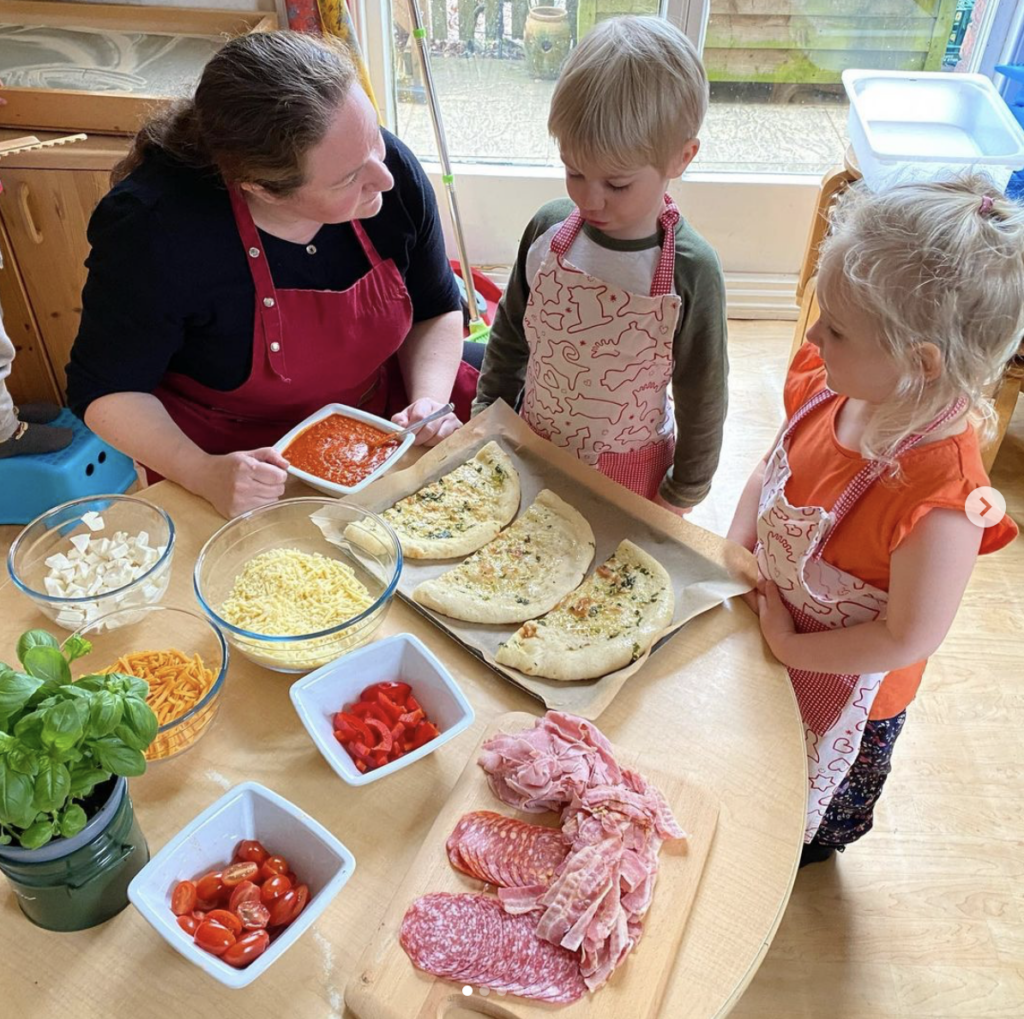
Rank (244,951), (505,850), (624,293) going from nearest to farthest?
(244,951), (505,850), (624,293)

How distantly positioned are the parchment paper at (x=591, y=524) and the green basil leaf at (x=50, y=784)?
22.4 inches

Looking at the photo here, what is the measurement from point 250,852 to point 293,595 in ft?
1.25

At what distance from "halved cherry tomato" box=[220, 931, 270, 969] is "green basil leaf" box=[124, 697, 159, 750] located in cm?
22

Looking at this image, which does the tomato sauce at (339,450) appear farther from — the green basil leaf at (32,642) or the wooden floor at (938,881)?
the wooden floor at (938,881)

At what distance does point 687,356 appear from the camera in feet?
5.01

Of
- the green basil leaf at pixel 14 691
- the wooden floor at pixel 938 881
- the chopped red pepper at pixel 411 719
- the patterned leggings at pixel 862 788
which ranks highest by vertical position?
the green basil leaf at pixel 14 691

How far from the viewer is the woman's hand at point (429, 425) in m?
1.57

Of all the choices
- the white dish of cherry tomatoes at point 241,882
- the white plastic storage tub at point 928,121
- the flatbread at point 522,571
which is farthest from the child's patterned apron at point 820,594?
the white plastic storage tub at point 928,121

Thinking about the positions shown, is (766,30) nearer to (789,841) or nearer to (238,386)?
(238,386)

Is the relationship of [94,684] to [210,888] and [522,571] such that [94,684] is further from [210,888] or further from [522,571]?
[522,571]

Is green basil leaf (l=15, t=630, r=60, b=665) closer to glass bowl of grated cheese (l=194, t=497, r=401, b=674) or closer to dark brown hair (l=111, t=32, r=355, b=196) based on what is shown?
glass bowl of grated cheese (l=194, t=497, r=401, b=674)

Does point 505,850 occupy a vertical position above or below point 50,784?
below

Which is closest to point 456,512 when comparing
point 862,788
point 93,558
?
point 93,558

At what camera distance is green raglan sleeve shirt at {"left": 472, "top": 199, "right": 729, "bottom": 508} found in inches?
57.2
